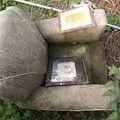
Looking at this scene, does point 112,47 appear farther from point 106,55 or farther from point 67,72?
point 67,72

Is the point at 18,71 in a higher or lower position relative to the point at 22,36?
lower

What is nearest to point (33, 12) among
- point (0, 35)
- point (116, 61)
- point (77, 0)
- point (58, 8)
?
point (58, 8)

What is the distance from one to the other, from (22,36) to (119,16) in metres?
1.14

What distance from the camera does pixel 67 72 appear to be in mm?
2400

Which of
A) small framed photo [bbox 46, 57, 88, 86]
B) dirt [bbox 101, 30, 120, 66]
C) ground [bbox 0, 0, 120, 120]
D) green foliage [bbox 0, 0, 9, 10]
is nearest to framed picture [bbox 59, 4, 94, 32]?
small framed photo [bbox 46, 57, 88, 86]

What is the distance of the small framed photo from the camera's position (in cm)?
232

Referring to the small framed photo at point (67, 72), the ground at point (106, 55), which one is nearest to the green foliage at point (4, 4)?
the ground at point (106, 55)

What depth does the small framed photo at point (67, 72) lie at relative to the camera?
2316 mm

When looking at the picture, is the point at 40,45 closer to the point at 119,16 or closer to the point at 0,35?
the point at 0,35

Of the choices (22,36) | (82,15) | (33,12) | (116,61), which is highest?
(33,12)

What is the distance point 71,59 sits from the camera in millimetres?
2490

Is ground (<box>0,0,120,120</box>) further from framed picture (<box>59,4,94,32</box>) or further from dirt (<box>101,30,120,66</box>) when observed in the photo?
framed picture (<box>59,4,94,32</box>)

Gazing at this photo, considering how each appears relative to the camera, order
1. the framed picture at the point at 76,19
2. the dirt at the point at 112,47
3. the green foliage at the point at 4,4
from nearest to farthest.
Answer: the framed picture at the point at 76,19 < the dirt at the point at 112,47 < the green foliage at the point at 4,4

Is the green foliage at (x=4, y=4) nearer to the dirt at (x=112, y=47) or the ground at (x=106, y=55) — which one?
the ground at (x=106, y=55)
